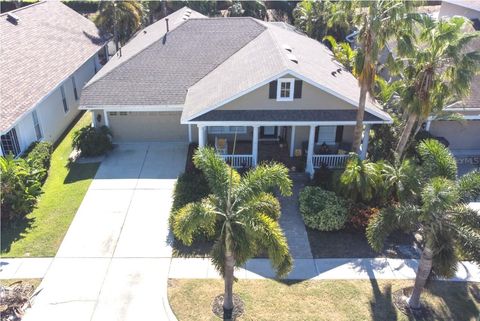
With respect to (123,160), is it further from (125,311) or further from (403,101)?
(403,101)

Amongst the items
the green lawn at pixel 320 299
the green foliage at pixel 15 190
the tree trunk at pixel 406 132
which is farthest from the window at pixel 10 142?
the tree trunk at pixel 406 132

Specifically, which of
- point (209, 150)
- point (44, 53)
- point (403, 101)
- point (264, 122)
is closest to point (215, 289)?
point (209, 150)

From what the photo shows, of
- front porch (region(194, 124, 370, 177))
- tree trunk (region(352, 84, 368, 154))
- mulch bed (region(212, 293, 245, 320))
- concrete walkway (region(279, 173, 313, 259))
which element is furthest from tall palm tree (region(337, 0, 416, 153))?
mulch bed (region(212, 293, 245, 320))

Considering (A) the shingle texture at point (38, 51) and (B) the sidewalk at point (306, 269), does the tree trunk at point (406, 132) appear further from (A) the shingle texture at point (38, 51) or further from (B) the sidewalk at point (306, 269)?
(A) the shingle texture at point (38, 51)

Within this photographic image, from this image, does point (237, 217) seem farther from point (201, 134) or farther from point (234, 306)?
point (201, 134)

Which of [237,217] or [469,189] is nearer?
[237,217]

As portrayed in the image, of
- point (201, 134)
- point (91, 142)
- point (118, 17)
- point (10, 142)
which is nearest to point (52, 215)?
point (10, 142)
